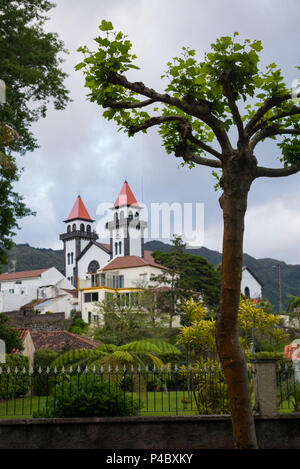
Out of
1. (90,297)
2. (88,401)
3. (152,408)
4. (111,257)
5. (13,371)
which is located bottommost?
(152,408)

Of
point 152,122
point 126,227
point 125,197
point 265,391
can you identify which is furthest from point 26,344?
Result: point 125,197

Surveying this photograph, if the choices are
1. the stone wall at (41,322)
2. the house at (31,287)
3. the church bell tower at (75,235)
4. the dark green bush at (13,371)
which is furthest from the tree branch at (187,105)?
the church bell tower at (75,235)

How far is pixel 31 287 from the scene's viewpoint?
70188 millimetres

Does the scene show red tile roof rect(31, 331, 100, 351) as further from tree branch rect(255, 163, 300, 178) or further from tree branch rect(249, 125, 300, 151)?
tree branch rect(249, 125, 300, 151)

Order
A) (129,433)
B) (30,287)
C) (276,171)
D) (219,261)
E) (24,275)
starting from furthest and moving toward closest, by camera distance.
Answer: (219,261) → (24,275) → (30,287) → (129,433) → (276,171)

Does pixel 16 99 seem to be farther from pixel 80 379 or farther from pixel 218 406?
pixel 218 406

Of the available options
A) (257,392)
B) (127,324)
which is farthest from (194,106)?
(127,324)

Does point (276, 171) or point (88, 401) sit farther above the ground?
point (276, 171)

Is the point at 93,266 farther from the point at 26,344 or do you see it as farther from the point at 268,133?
the point at 268,133

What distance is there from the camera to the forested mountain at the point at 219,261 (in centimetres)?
12194

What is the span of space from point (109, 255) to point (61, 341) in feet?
156

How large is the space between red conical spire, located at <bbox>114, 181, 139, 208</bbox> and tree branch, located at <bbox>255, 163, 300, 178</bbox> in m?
70.8
